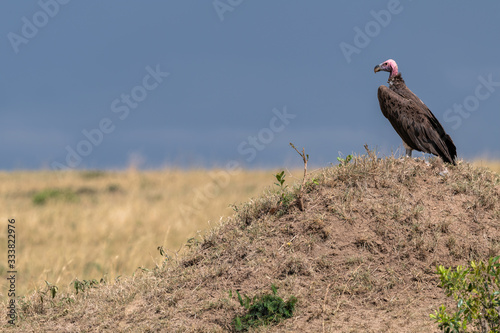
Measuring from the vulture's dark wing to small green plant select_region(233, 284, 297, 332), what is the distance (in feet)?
11.0

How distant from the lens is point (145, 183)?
20.8m

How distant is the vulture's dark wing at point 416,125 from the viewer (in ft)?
23.9

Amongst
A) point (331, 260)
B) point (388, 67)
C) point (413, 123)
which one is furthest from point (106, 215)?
point (331, 260)

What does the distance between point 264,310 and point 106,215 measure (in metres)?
10.9

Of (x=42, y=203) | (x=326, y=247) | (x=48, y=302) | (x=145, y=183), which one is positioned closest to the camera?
(x=326, y=247)

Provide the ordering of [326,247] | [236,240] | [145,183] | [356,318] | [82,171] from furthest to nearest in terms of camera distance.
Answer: [82,171], [145,183], [236,240], [326,247], [356,318]

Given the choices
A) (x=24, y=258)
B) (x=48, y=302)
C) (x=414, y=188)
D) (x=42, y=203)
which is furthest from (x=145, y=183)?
(x=414, y=188)

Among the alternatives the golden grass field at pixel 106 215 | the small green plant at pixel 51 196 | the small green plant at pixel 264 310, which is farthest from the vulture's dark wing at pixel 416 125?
the small green plant at pixel 51 196

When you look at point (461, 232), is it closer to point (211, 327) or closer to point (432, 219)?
point (432, 219)

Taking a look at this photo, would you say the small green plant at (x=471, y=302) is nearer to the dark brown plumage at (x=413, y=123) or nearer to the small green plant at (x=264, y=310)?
the small green plant at (x=264, y=310)

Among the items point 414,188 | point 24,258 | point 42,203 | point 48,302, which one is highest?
point 42,203

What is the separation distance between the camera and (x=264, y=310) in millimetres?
5035

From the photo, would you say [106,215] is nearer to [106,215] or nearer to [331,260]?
[106,215]

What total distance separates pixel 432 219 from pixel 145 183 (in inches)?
631
